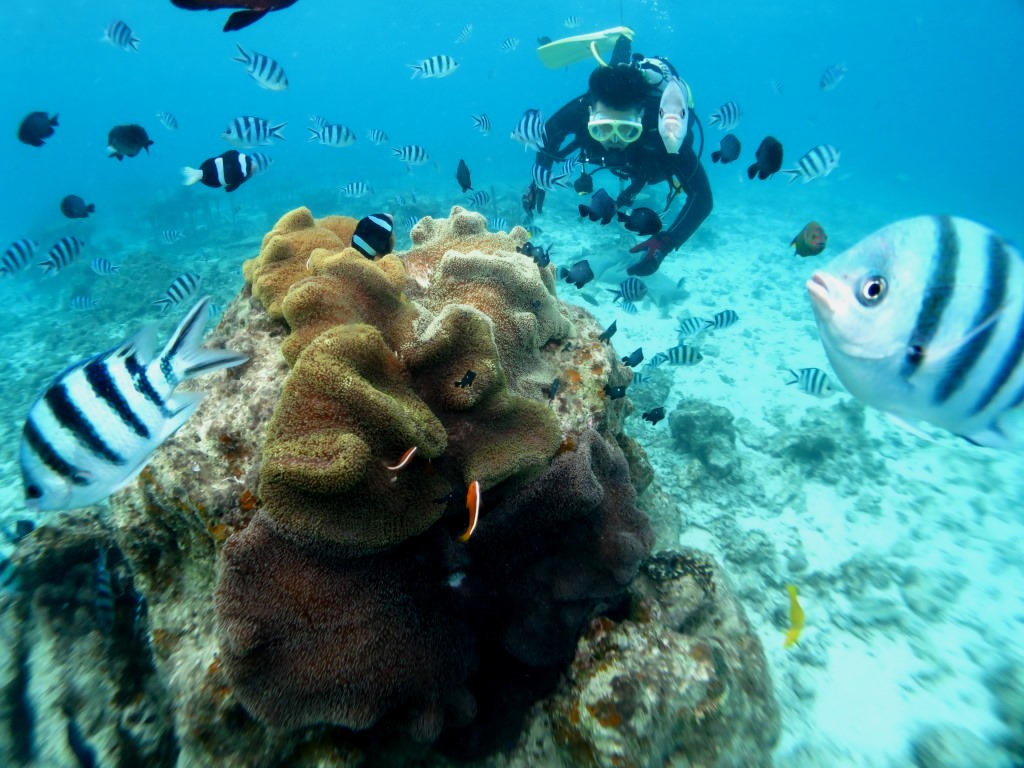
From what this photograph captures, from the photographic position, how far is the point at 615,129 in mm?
6328

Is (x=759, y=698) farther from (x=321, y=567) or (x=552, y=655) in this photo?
(x=321, y=567)

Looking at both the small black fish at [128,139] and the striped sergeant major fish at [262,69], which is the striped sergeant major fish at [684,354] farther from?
the small black fish at [128,139]

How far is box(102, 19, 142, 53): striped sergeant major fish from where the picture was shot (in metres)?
7.74

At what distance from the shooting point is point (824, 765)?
4172 millimetres

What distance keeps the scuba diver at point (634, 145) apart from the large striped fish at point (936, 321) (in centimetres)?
471

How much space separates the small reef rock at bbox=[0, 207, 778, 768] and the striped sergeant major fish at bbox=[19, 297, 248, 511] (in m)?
0.48

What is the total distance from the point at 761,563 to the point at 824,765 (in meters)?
2.30


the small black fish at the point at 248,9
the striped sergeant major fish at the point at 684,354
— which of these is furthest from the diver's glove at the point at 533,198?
the small black fish at the point at 248,9

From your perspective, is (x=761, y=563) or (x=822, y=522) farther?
(x=822, y=522)

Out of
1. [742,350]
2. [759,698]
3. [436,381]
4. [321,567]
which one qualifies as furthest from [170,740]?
[742,350]

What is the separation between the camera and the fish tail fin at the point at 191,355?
155cm

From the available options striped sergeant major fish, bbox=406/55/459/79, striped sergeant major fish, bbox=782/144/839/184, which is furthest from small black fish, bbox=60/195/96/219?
striped sergeant major fish, bbox=782/144/839/184

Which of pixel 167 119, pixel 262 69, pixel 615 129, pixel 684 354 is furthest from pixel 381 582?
pixel 167 119

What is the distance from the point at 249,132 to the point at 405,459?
18.0ft
